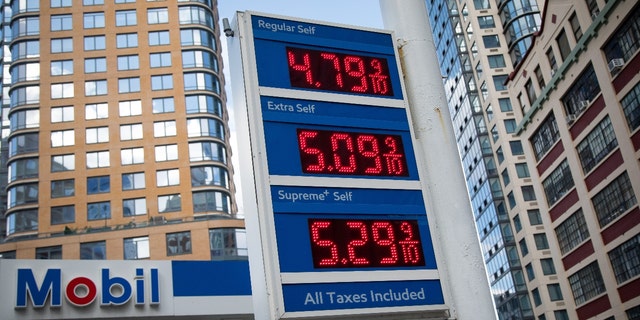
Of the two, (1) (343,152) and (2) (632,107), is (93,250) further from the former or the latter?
(1) (343,152)

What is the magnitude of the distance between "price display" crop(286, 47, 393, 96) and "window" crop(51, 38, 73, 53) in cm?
6443

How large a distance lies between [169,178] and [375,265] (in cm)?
5822

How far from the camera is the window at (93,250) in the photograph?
6038 cm

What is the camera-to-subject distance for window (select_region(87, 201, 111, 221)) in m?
64.2

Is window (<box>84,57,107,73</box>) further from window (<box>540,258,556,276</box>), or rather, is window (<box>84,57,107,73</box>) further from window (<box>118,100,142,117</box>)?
window (<box>540,258,556,276</box>)

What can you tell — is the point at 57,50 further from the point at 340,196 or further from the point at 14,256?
the point at 340,196

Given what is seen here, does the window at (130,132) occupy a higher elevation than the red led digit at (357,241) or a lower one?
higher

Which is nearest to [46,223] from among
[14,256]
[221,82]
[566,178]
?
[14,256]

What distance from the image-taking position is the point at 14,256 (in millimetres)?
61469

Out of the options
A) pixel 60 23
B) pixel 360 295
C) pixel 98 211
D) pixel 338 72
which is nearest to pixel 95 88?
pixel 60 23

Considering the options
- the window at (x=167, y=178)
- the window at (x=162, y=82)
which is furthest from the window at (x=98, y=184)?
the window at (x=162, y=82)

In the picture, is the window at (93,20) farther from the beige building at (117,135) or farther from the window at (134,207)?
the window at (134,207)

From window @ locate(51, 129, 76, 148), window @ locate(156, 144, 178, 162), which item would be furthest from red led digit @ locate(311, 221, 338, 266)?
window @ locate(51, 129, 76, 148)

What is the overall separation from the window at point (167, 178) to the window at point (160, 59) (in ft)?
34.8
